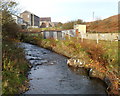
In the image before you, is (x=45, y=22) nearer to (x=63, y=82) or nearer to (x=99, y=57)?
(x=99, y=57)

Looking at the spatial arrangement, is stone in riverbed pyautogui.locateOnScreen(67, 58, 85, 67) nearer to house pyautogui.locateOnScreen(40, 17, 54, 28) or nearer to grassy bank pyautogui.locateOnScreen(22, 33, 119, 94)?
grassy bank pyautogui.locateOnScreen(22, 33, 119, 94)

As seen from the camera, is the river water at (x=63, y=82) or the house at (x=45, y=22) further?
the house at (x=45, y=22)

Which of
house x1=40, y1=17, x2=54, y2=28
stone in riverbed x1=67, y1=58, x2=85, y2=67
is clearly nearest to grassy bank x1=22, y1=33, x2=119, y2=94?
stone in riverbed x1=67, y1=58, x2=85, y2=67

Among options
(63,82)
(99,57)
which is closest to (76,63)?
(99,57)

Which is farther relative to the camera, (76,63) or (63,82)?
(76,63)

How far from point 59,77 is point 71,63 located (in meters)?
4.27

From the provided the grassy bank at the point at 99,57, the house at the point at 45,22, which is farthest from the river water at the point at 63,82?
the house at the point at 45,22

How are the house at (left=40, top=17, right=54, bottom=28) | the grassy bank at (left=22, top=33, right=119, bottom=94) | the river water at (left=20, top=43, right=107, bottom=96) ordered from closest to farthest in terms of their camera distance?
the river water at (left=20, top=43, right=107, bottom=96) < the grassy bank at (left=22, top=33, right=119, bottom=94) < the house at (left=40, top=17, right=54, bottom=28)

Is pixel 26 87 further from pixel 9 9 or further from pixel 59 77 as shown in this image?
pixel 9 9

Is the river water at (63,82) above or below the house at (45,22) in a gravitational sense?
below

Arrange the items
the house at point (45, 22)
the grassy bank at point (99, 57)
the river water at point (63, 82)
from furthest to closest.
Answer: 1. the house at point (45, 22)
2. the grassy bank at point (99, 57)
3. the river water at point (63, 82)


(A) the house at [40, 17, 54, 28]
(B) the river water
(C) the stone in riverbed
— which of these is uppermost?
(A) the house at [40, 17, 54, 28]

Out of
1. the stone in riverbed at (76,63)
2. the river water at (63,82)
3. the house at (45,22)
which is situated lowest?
the river water at (63,82)

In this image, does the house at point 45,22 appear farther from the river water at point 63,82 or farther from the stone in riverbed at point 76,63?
the river water at point 63,82
